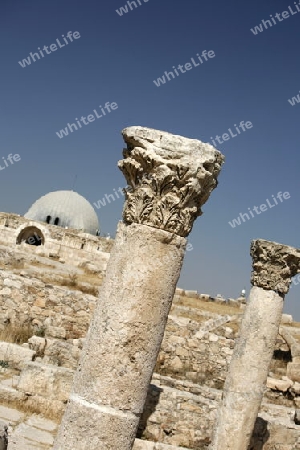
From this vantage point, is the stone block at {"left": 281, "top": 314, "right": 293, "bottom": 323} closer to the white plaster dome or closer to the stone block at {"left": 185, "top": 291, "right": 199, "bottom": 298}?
the stone block at {"left": 185, "top": 291, "right": 199, "bottom": 298}

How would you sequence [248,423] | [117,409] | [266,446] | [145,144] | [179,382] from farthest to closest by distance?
[179,382] → [266,446] → [248,423] → [145,144] → [117,409]

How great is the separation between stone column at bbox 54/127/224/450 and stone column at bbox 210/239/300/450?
3.82m

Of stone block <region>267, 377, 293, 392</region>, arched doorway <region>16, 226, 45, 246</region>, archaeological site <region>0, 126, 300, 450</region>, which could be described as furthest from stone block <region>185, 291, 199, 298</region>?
stone block <region>267, 377, 293, 392</region>

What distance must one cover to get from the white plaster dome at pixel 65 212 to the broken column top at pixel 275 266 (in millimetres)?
35102

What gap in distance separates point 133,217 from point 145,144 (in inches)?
Result: 23.4

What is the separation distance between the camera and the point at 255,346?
7.31 metres

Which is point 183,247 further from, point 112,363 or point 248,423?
point 248,423

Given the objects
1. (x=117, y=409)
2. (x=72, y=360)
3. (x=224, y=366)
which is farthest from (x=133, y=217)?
(x=224, y=366)

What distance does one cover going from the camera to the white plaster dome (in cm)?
4300

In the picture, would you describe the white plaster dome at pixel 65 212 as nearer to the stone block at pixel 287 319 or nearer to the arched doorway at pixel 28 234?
the arched doorway at pixel 28 234

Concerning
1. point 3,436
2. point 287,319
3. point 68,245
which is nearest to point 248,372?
point 3,436

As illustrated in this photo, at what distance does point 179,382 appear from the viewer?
8508 millimetres

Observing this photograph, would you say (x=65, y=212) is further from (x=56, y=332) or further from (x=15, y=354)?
(x=15, y=354)

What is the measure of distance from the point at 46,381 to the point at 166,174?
4.90m
